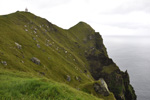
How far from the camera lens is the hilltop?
45.0 feet

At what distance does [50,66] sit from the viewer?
86.1m

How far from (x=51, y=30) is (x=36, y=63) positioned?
91.7 m

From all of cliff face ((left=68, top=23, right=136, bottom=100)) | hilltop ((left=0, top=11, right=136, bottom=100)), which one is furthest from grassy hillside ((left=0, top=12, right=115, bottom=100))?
cliff face ((left=68, top=23, right=136, bottom=100))

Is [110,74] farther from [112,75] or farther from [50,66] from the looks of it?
[50,66]

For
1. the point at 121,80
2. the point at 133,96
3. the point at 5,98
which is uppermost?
the point at 5,98

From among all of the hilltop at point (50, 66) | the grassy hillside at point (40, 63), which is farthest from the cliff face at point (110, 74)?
the grassy hillside at point (40, 63)

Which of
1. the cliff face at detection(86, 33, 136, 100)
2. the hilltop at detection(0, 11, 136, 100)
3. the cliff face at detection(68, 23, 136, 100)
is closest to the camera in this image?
the hilltop at detection(0, 11, 136, 100)

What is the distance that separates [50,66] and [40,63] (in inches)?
412

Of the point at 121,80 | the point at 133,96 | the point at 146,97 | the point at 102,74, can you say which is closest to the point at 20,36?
the point at 102,74

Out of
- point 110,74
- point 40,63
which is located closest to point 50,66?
point 40,63

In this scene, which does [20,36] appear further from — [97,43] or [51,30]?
[97,43]

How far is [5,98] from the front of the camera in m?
10.4

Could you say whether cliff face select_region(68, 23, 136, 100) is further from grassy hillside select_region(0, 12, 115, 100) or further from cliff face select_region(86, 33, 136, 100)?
grassy hillside select_region(0, 12, 115, 100)

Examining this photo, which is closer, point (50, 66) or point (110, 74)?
point (50, 66)
